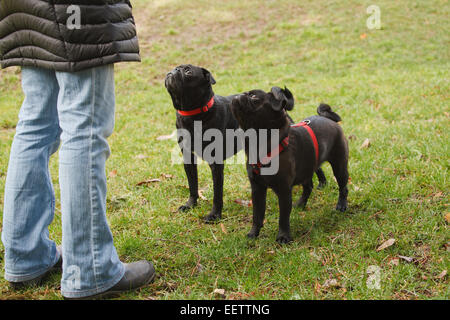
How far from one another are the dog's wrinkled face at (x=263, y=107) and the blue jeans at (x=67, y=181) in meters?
0.98

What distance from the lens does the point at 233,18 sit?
13117 mm

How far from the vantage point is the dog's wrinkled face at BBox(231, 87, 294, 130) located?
2.97 meters

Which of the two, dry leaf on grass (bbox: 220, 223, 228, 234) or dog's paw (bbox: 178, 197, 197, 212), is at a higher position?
dog's paw (bbox: 178, 197, 197, 212)

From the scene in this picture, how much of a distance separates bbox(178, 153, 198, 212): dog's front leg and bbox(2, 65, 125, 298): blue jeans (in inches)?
53.8

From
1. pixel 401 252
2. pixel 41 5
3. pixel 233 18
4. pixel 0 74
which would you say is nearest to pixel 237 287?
pixel 401 252

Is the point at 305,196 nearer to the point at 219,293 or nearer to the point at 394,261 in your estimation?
the point at 394,261

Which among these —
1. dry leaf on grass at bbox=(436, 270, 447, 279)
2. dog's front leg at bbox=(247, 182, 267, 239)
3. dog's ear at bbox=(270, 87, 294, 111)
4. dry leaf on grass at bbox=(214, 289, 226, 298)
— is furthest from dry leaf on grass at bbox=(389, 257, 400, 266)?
dog's ear at bbox=(270, 87, 294, 111)

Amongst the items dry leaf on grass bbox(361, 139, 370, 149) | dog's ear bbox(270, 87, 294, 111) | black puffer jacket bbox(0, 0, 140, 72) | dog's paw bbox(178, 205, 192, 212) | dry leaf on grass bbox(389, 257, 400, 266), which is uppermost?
black puffer jacket bbox(0, 0, 140, 72)

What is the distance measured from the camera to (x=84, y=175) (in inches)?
87.6

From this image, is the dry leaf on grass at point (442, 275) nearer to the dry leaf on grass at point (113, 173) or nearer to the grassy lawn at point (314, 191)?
the grassy lawn at point (314, 191)

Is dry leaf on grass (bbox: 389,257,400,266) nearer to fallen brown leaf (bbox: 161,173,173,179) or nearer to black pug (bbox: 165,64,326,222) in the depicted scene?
black pug (bbox: 165,64,326,222)

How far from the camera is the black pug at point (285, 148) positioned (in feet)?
9.83

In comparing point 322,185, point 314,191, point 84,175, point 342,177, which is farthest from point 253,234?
point 84,175

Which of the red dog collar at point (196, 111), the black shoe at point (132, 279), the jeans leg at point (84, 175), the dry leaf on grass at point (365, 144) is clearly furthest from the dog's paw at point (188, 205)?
the dry leaf on grass at point (365, 144)
